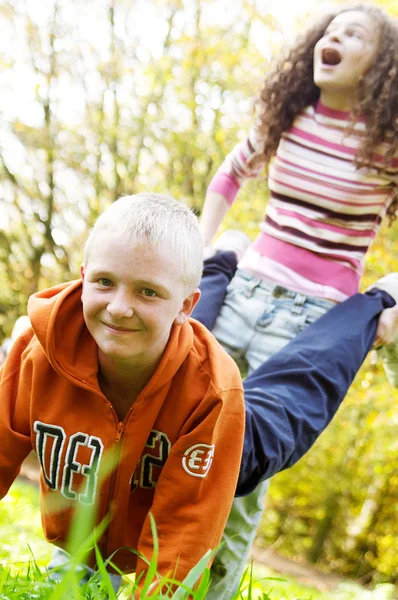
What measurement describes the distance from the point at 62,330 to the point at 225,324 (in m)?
0.90

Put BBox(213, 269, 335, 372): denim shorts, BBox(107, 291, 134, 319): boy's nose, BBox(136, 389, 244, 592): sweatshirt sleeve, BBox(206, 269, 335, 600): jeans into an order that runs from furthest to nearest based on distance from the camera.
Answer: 1. BBox(213, 269, 335, 372): denim shorts
2. BBox(206, 269, 335, 600): jeans
3. BBox(136, 389, 244, 592): sweatshirt sleeve
4. BBox(107, 291, 134, 319): boy's nose

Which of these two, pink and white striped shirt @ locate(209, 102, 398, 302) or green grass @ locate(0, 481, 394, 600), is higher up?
pink and white striped shirt @ locate(209, 102, 398, 302)

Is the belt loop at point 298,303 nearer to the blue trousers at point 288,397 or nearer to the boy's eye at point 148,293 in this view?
the blue trousers at point 288,397

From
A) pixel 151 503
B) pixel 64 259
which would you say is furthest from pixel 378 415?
pixel 151 503

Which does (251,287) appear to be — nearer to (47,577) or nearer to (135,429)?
(135,429)

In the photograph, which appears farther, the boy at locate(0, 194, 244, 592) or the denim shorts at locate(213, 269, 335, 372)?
the denim shorts at locate(213, 269, 335, 372)

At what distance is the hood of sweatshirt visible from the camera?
170cm

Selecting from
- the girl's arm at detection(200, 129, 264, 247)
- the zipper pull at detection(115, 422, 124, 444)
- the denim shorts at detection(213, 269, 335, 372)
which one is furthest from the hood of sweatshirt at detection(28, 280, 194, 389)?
the girl's arm at detection(200, 129, 264, 247)

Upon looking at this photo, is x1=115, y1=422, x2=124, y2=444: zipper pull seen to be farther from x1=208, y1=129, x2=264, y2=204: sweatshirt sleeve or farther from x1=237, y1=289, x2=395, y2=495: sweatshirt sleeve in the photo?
x1=208, y1=129, x2=264, y2=204: sweatshirt sleeve

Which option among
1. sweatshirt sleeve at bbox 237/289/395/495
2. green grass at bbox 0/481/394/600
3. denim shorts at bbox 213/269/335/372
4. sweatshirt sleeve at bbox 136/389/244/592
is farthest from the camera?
denim shorts at bbox 213/269/335/372

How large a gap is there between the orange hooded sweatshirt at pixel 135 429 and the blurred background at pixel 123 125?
4.79 m

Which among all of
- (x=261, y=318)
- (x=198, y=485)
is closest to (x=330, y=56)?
(x=261, y=318)

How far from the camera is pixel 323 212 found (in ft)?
8.44

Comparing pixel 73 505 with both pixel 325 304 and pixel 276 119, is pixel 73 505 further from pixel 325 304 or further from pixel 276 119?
pixel 276 119
